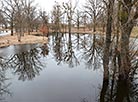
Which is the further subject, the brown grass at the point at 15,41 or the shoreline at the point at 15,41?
the brown grass at the point at 15,41

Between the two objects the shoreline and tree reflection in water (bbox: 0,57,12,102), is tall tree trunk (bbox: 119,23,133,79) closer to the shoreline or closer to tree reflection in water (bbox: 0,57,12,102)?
tree reflection in water (bbox: 0,57,12,102)

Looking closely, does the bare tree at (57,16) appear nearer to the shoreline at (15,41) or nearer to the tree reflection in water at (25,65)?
the shoreline at (15,41)

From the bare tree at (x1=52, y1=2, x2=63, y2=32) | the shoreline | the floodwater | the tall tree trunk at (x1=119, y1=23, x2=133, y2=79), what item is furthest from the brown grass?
the bare tree at (x1=52, y1=2, x2=63, y2=32)

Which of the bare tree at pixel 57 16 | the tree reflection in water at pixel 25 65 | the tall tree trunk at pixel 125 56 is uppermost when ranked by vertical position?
the bare tree at pixel 57 16

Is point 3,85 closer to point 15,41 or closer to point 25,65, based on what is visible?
point 25,65

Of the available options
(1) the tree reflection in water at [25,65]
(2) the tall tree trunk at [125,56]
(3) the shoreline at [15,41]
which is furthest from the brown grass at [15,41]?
(2) the tall tree trunk at [125,56]

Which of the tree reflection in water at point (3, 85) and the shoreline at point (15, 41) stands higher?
the shoreline at point (15, 41)

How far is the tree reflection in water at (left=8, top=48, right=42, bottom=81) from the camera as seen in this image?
18419 mm

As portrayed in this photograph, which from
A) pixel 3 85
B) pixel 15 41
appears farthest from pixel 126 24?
pixel 15 41

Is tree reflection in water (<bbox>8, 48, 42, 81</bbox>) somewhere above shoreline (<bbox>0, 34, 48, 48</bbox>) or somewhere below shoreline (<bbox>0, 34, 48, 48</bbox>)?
below

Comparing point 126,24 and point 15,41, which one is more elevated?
point 126,24

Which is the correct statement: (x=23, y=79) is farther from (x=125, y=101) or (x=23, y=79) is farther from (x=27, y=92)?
(x=125, y=101)

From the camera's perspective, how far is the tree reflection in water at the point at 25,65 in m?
18.4

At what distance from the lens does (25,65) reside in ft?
71.8
